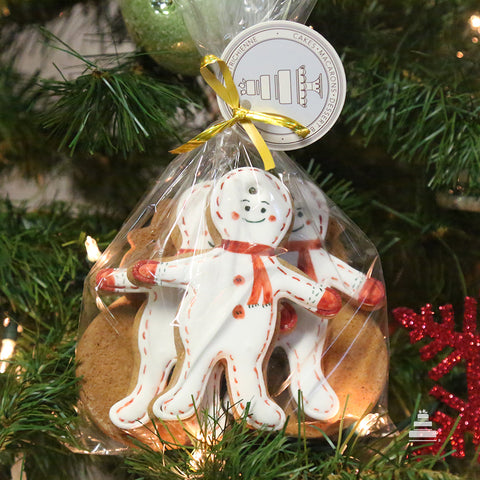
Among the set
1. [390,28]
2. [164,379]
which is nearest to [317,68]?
[390,28]

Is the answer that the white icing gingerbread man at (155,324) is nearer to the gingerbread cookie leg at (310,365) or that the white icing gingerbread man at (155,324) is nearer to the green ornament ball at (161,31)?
the gingerbread cookie leg at (310,365)

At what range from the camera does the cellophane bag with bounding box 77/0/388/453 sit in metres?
0.57

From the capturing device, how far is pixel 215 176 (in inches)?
25.4

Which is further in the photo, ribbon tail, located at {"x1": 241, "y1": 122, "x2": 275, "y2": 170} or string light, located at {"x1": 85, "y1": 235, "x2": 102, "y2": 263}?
string light, located at {"x1": 85, "y1": 235, "x2": 102, "y2": 263}

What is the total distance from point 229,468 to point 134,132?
398 millimetres

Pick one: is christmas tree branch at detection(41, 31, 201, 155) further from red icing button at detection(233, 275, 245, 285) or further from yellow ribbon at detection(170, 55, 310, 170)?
red icing button at detection(233, 275, 245, 285)

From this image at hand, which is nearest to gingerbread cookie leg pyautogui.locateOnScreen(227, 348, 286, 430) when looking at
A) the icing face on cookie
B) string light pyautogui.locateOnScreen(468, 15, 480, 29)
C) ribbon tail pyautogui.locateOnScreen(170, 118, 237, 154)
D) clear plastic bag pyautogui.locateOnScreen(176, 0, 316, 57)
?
the icing face on cookie

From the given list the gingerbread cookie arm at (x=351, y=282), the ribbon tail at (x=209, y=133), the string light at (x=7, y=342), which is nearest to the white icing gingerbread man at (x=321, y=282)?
the gingerbread cookie arm at (x=351, y=282)

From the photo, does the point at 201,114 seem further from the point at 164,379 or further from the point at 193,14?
the point at 164,379

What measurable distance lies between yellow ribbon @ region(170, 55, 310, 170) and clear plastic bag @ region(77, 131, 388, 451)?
0.03 meters

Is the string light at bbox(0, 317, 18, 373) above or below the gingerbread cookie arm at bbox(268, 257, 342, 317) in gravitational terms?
below

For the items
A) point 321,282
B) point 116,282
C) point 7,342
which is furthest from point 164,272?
point 7,342

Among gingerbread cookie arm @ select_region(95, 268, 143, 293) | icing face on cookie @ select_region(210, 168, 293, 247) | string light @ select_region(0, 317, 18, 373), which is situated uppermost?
icing face on cookie @ select_region(210, 168, 293, 247)

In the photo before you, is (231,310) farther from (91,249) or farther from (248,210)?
(91,249)
